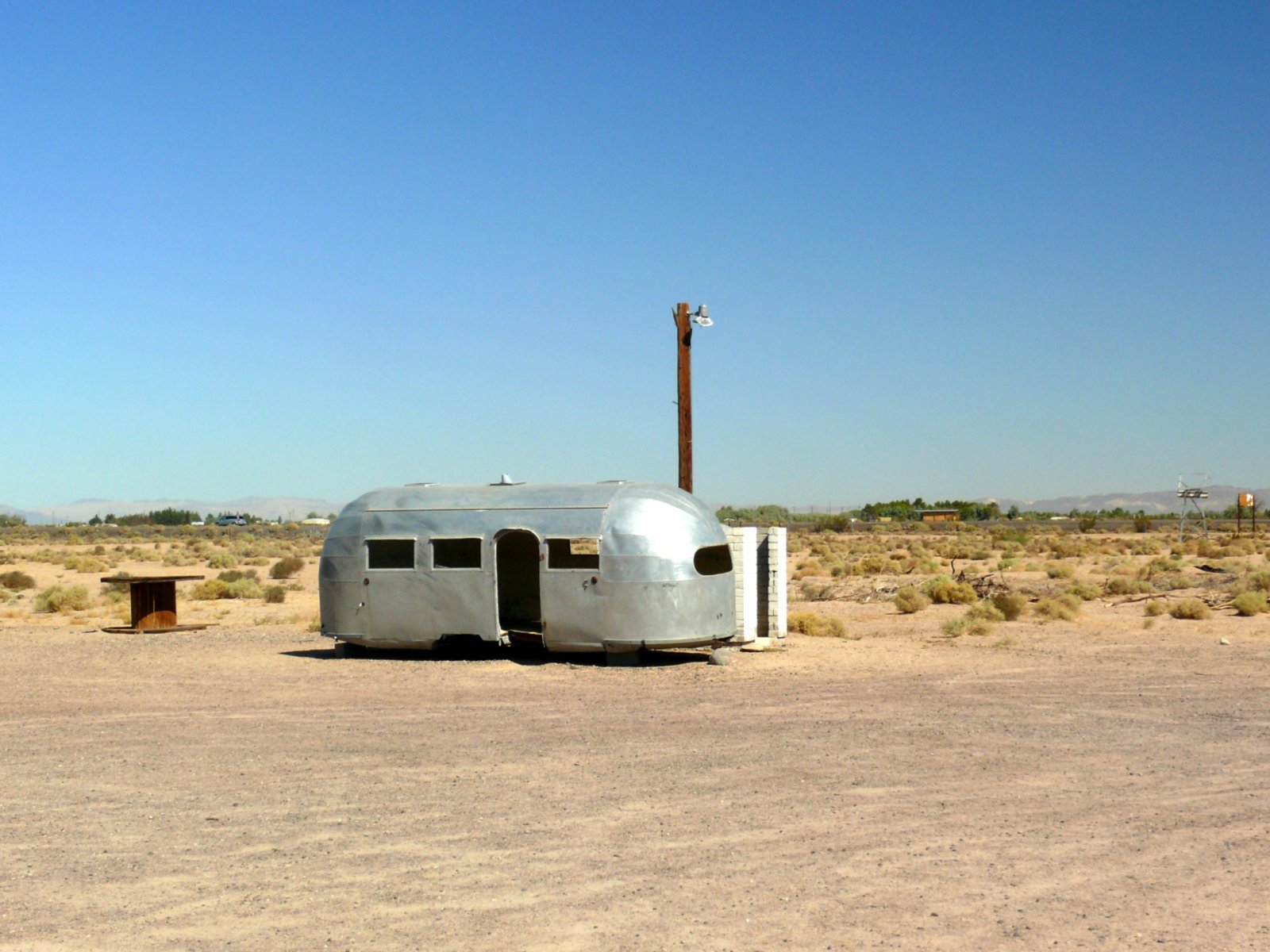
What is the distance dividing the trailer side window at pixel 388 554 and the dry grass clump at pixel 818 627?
23.4ft

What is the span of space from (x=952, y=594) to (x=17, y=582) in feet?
84.9

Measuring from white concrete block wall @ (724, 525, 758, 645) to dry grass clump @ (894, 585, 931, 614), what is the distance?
28.7 feet

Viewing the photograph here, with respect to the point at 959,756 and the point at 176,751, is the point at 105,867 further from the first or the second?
the point at 959,756

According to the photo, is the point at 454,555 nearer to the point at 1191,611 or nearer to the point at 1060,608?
the point at 1060,608

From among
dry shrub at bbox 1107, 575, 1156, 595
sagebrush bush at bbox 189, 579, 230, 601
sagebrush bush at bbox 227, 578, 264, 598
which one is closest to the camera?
dry shrub at bbox 1107, 575, 1156, 595

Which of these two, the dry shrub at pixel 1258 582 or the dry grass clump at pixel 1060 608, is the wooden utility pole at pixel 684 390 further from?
the dry shrub at pixel 1258 582

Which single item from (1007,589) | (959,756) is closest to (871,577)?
(1007,589)

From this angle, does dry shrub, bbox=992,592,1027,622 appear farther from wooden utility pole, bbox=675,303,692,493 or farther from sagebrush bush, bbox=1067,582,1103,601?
wooden utility pole, bbox=675,303,692,493

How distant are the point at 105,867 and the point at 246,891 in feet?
3.57

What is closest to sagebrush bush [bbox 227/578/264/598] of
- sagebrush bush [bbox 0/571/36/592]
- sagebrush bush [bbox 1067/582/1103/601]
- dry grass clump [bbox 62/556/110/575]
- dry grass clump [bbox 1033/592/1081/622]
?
sagebrush bush [bbox 0/571/36/592]

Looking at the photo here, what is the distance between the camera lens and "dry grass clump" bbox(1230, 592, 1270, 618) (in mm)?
24391

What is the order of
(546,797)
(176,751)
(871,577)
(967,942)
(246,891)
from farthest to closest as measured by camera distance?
(871,577), (176,751), (546,797), (246,891), (967,942)

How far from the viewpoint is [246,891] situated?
711 cm

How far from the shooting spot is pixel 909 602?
90.4 feet
